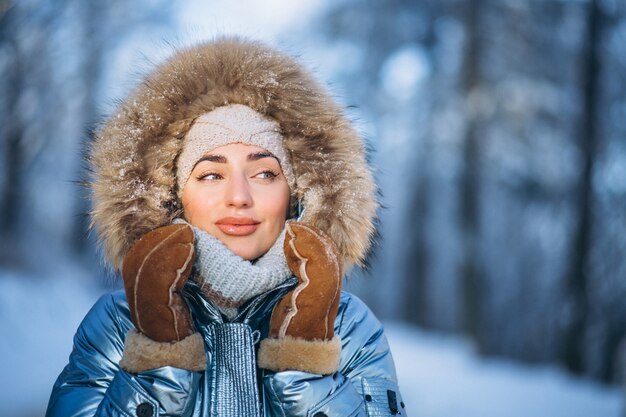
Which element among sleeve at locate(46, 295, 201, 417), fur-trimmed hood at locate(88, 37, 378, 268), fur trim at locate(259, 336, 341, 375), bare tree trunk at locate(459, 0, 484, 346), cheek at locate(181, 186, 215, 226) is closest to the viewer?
sleeve at locate(46, 295, 201, 417)

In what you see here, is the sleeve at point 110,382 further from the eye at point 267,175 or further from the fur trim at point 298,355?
the eye at point 267,175

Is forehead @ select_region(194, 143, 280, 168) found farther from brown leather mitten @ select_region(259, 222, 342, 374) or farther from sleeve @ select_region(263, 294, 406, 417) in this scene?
sleeve @ select_region(263, 294, 406, 417)

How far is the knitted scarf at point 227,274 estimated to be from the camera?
1948 millimetres

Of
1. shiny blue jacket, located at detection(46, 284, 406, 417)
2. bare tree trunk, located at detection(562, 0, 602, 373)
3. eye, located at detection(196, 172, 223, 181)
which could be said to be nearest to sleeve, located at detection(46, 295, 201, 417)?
shiny blue jacket, located at detection(46, 284, 406, 417)

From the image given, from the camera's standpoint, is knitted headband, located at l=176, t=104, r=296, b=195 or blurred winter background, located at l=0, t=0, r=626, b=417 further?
blurred winter background, located at l=0, t=0, r=626, b=417

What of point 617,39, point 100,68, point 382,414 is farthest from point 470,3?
point 382,414

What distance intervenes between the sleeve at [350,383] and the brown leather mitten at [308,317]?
5cm

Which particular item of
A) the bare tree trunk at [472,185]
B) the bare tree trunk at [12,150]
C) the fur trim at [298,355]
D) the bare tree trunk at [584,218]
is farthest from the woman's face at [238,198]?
the bare tree trunk at [12,150]

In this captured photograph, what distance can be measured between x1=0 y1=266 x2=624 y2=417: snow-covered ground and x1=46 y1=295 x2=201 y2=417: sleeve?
2907 mm

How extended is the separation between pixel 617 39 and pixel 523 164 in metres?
2.43

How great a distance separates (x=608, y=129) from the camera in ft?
26.7

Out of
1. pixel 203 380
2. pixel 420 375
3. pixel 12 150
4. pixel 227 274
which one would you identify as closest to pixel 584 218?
pixel 420 375

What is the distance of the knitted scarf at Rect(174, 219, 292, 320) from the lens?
1.95 metres

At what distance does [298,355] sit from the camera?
1799mm
